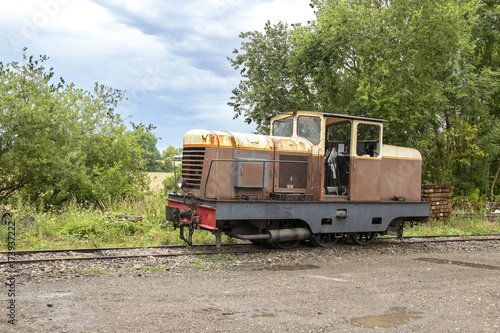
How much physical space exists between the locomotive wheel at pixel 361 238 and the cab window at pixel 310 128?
8.23ft

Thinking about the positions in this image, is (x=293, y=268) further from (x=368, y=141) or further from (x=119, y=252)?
(x=368, y=141)

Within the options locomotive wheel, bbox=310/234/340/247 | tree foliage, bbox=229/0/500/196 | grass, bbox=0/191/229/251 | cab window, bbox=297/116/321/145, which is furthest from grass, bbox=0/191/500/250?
tree foliage, bbox=229/0/500/196

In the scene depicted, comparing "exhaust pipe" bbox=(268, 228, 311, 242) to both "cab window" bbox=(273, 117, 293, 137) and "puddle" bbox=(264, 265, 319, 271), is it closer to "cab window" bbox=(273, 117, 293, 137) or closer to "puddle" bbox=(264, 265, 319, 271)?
"puddle" bbox=(264, 265, 319, 271)

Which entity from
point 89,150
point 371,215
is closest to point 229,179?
point 371,215

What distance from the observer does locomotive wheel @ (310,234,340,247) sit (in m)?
8.97

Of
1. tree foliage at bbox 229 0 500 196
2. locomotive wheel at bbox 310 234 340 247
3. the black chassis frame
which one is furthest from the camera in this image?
tree foliage at bbox 229 0 500 196

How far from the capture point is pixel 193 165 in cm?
818

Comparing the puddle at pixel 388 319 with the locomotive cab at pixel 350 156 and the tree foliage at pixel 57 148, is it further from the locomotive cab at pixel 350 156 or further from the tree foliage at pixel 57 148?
the tree foliage at pixel 57 148

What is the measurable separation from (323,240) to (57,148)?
33.5ft

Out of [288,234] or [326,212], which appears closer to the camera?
[288,234]

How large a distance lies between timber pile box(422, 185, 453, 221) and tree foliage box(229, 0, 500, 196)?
143 inches

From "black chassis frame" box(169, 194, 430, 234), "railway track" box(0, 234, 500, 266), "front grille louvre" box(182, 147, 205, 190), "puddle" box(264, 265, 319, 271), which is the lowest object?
"puddle" box(264, 265, 319, 271)

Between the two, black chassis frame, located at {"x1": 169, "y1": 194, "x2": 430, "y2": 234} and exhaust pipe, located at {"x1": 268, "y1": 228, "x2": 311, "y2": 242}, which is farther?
exhaust pipe, located at {"x1": 268, "y1": 228, "x2": 311, "y2": 242}

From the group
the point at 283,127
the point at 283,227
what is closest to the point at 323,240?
the point at 283,227
